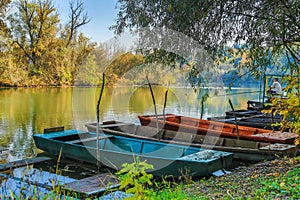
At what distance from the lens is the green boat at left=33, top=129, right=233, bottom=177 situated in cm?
611

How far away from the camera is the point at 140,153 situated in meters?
7.91

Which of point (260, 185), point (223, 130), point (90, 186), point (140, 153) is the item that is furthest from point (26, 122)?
point (260, 185)

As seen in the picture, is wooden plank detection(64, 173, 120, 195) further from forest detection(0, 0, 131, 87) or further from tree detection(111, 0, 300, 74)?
forest detection(0, 0, 131, 87)

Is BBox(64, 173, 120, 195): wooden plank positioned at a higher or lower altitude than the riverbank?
lower

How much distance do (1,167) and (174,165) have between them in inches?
116

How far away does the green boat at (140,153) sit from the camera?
20.0ft

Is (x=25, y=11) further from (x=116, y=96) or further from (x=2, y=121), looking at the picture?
(x=2, y=121)

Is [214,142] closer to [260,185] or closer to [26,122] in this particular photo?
[260,185]

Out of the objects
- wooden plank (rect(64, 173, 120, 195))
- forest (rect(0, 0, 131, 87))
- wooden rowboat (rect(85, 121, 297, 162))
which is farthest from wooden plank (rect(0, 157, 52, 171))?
forest (rect(0, 0, 131, 87))

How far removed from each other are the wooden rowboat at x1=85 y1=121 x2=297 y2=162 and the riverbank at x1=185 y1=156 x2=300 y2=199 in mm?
1442

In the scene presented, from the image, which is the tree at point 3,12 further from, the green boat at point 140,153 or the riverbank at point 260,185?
the riverbank at point 260,185

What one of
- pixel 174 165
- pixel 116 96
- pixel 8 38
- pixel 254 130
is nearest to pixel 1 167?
pixel 174 165

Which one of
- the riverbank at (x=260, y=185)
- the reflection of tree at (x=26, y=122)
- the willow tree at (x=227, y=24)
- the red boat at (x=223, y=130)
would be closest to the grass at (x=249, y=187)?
the riverbank at (x=260, y=185)

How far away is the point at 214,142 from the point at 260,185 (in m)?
4.76
